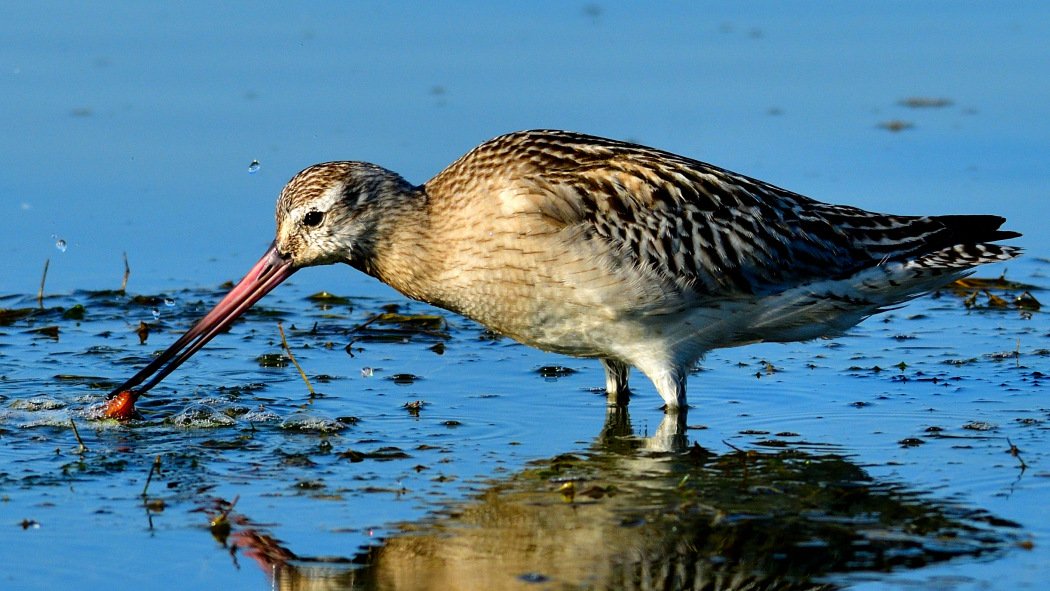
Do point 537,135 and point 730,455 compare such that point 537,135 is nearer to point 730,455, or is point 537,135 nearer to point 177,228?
point 730,455

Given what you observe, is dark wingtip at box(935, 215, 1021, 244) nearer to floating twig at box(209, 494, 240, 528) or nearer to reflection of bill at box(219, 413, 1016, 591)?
reflection of bill at box(219, 413, 1016, 591)

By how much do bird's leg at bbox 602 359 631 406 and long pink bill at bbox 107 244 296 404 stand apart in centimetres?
210

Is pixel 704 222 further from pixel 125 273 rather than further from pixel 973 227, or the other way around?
pixel 125 273

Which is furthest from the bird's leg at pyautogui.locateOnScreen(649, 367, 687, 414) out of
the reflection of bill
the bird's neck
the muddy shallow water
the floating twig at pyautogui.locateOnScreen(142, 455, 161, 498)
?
the floating twig at pyautogui.locateOnScreen(142, 455, 161, 498)

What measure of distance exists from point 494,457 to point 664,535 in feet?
5.18

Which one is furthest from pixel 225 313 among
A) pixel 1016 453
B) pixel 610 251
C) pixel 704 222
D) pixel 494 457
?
pixel 1016 453

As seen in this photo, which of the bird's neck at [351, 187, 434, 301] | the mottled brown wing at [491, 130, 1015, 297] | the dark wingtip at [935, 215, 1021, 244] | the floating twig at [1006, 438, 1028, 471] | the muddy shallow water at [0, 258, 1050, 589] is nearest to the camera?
the muddy shallow water at [0, 258, 1050, 589]

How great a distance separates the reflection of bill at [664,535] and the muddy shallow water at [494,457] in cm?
2

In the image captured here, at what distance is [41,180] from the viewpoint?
13.6 metres

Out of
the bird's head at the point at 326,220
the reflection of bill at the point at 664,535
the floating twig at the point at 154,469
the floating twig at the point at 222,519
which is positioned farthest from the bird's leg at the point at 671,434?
the floating twig at the point at 154,469

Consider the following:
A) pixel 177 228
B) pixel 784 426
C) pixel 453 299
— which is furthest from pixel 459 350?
pixel 177 228

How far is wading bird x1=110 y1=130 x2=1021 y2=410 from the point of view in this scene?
29.8ft

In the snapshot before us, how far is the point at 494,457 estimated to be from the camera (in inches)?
332

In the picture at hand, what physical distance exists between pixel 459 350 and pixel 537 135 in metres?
1.90
